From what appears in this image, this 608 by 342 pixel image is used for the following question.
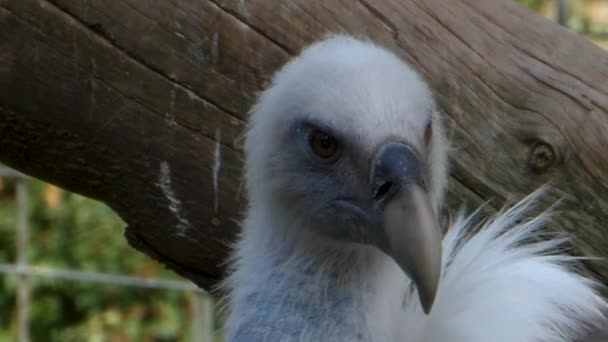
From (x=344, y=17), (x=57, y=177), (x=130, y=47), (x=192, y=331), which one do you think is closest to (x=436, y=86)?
(x=344, y=17)

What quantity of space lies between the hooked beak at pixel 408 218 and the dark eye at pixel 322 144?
0.33ft

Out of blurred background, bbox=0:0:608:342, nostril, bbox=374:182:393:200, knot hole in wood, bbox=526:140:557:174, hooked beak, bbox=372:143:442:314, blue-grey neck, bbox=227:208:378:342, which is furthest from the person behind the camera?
blurred background, bbox=0:0:608:342

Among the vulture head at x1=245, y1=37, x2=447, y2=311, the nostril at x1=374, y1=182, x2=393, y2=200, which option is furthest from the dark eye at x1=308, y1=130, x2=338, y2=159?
the nostril at x1=374, y1=182, x2=393, y2=200

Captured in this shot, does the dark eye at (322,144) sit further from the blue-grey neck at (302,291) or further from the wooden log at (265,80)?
the wooden log at (265,80)

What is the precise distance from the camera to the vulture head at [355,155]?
2.15 metres

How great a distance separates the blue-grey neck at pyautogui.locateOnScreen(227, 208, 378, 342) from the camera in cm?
233

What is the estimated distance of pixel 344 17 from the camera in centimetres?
274

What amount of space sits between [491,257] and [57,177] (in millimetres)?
979

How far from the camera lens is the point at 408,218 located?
2127 mm

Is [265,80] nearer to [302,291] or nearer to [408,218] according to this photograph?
[302,291]

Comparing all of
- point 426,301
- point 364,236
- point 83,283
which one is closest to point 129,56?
point 364,236

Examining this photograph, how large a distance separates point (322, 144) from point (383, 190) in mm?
151

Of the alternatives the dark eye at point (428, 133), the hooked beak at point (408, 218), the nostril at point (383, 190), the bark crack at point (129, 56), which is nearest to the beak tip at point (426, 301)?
the hooked beak at point (408, 218)

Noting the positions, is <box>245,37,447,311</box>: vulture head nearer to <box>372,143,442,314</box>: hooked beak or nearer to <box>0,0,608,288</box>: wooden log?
<box>372,143,442,314</box>: hooked beak
